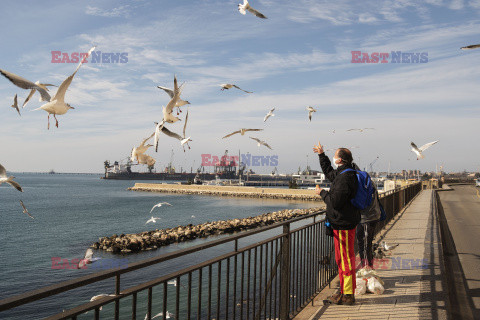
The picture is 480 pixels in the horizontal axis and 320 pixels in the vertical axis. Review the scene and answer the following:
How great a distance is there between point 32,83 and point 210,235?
2781cm

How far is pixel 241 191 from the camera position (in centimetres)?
8888

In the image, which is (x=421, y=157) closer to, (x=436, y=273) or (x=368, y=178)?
(x=436, y=273)

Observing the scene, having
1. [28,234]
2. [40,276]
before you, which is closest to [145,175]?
[28,234]

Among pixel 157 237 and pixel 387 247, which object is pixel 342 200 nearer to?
pixel 387 247

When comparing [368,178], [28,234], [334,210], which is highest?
[368,178]

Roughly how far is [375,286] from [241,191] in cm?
8418

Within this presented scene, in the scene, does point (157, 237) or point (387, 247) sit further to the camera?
point (157, 237)

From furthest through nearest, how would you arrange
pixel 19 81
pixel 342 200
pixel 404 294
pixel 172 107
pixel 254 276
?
pixel 404 294 → pixel 342 200 → pixel 254 276 → pixel 172 107 → pixel 19 81

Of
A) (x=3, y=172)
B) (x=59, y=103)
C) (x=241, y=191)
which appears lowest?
(x=241, y=191)

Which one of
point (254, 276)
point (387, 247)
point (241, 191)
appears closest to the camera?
point (254, 276)

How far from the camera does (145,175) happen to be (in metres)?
197

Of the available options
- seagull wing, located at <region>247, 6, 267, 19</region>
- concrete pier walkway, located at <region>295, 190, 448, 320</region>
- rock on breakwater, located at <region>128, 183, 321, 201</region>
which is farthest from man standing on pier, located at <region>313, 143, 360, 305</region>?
rock on breakwater, located at <region>128, 183, 321, 201</region>

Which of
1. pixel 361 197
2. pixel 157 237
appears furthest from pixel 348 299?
pixel 157 237

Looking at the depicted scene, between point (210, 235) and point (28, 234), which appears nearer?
point (210, 235)
